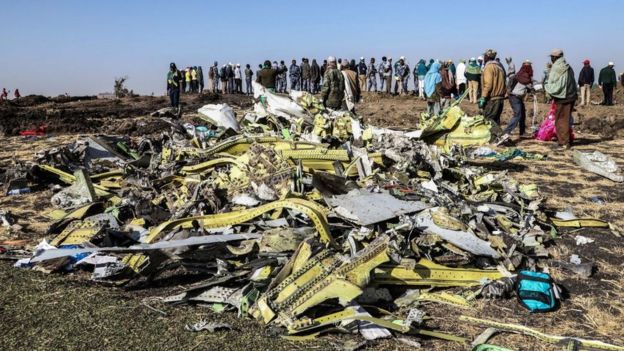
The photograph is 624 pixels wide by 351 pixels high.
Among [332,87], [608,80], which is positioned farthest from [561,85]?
[608,80]

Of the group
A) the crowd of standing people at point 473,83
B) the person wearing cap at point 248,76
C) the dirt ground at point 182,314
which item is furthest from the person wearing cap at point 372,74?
the dirt ground at point 182,314

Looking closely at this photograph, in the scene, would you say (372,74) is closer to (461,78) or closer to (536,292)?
(461,78)

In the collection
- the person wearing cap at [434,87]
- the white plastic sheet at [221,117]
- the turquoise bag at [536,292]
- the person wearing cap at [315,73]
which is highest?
the person wearing cap at [315,73]

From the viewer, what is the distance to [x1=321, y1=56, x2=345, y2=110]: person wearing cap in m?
9.56

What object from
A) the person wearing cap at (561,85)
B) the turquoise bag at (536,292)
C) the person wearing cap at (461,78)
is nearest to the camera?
the turquoise bag at (536,292)

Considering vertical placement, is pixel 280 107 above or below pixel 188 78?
below

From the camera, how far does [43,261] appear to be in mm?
4555

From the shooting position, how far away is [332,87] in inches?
379

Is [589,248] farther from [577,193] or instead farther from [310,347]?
[310,347]

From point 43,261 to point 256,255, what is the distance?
1.85 m

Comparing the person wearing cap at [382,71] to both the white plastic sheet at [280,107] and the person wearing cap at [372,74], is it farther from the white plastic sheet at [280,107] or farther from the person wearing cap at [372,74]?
the white plastic sheet at [280,107]

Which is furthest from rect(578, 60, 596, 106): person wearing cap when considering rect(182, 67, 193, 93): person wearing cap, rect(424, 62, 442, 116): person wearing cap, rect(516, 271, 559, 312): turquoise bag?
rect(182, 67, 193, 93): person wearing cap

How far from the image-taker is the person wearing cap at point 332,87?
9.56 meters

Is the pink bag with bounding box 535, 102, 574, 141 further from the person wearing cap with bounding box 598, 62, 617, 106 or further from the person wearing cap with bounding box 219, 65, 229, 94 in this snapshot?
the person wearing cap with bounding box 219, 65, 229, 94
